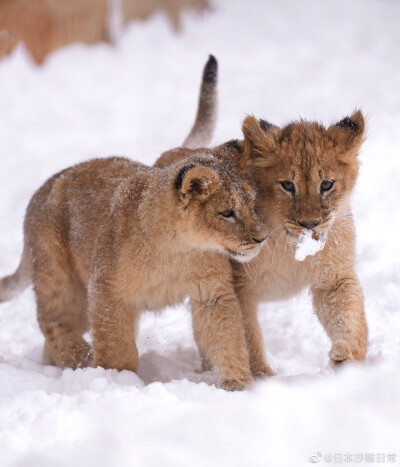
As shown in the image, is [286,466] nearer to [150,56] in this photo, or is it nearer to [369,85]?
[369,85]

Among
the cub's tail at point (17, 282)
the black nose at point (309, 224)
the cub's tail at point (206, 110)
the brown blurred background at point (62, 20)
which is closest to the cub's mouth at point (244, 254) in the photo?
the black nose at point (309, 224)

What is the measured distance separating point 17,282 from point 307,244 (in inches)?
110

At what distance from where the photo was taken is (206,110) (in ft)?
23.2

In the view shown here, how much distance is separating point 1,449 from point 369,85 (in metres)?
11.0

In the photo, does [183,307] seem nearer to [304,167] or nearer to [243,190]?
[243,190]

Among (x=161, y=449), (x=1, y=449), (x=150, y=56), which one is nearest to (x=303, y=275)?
(x=161, y=449)

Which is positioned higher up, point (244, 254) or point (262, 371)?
point (244, 254)

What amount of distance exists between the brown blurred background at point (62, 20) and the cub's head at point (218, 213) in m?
9.94

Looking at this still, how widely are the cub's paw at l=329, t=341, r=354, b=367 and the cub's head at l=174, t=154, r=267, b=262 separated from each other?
0.81m

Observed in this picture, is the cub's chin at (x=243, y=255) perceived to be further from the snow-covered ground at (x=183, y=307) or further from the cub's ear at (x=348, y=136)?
the cub's ear at (x=348, y=136)

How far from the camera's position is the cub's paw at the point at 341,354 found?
4648 mm

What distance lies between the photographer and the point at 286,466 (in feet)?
10.7

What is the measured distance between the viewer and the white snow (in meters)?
4.80

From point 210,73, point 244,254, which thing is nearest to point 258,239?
point 244,254
